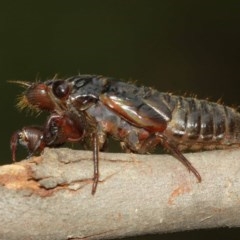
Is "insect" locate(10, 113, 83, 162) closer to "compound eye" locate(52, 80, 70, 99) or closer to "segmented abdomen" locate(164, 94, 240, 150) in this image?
"compound eye" locate(52, 80, 70, 99)

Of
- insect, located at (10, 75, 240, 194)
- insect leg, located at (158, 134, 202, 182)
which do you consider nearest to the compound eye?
insect, located at (10, 75, 240, 194)

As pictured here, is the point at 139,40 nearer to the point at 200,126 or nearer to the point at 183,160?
the point at 200,126

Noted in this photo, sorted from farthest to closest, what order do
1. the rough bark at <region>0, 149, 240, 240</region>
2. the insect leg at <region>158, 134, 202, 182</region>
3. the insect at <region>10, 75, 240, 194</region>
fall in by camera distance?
the insect at <region>10, 75, 240, 194</region> < the insect leg at <region>158, 134, 202, 182</region> < the rough bark at <region>0, 149, 240, 240</region>

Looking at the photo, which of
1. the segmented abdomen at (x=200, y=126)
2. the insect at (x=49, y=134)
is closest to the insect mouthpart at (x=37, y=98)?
the insect at (x=49, y=134)

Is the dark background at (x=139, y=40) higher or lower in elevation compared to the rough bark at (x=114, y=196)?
lower

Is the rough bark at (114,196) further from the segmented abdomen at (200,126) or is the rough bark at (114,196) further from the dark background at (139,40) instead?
the dark background at (139,40)

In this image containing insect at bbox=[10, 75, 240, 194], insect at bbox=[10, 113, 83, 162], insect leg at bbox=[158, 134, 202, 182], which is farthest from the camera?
insect at bbox=[10, 75, 240, 194]

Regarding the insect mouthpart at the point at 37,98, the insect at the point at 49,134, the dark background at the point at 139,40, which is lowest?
the dark background at the point at 139,40
